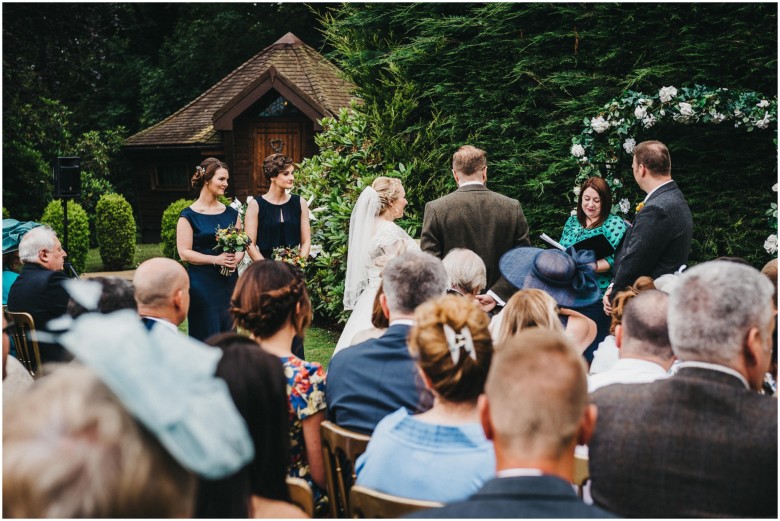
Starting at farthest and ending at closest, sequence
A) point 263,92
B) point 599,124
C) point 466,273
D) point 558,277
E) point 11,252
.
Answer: point 263,92 < point 599,124 < point 11,252 < point 558,277 < point 466,273

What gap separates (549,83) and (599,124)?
3.25 feet

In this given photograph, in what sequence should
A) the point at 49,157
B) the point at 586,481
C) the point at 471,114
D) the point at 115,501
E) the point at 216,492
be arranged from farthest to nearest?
the point at 49,157 → the point at 471,114 → the point at 586,481 → the point at 216,492 → the point at 115,501

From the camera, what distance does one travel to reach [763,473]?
2223 mm

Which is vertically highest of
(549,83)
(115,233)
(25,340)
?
(549,83)

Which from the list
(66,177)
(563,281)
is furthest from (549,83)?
(66,177)

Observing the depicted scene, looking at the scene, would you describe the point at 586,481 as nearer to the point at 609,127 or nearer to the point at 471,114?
the point at 609,127

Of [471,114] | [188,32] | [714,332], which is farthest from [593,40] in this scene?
[188,32]

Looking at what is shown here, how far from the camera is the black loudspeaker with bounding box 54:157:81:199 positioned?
39.0ft

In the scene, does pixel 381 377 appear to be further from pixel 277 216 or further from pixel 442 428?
pixel 277 216

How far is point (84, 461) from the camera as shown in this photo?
3.91 feet

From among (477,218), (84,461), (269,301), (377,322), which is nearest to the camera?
(84,461)

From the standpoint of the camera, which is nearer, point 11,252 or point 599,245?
point 11,252

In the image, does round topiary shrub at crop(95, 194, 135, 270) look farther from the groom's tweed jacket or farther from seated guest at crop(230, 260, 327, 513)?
seated guest at crop(230, 260, 327, 513)

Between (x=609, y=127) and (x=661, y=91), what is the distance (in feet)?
1.83
